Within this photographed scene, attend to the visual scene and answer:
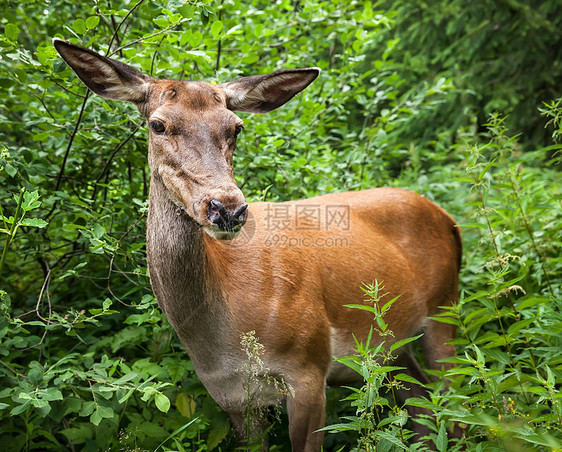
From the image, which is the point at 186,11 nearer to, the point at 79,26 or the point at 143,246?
the point at 79,26

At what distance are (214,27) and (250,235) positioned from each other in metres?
1.51

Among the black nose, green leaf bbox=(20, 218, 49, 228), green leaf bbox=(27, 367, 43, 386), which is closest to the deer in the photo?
the black nose

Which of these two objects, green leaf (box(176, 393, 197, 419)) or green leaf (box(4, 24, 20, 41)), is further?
green leaf (box(176, 393, 197, 419))

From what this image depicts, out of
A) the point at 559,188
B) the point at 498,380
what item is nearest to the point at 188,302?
the point at 498,380

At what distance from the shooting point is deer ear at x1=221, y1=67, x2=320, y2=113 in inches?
137

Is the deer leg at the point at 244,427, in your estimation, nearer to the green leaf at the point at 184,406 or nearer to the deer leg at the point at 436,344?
the green leaf at the point at 184,406

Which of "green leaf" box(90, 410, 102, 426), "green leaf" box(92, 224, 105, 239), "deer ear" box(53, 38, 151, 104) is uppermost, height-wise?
"deer ear" box(53, 38, 151, 104)

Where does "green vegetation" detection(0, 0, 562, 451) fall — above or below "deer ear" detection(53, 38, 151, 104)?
below

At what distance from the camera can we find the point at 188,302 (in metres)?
3.13

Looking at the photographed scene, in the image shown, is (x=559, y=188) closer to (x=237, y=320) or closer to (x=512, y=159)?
(x=512, y=159)

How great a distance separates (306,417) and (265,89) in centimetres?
205

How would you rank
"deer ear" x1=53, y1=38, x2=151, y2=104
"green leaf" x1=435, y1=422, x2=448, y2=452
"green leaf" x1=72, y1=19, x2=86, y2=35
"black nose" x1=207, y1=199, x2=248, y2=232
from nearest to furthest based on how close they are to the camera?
1. "green leaf" x1=435, y1=422, x2=448, y2=452
2. "black nose" x1=207, y1=199, x2=248, y2=232
3. "deer ear" x1=53, y1=38, x2=151, y2=104
4. "green leaf" x1=72, y1=19, x2=86, y2=35

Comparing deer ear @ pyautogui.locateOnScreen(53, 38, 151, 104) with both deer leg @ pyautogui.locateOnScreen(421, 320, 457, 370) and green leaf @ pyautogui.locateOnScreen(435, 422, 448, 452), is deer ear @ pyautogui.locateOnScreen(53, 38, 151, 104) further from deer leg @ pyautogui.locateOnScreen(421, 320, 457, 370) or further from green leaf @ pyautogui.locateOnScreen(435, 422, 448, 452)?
deer leg @ pyautogui.locateOnScreen(421, 320, 457, 370)

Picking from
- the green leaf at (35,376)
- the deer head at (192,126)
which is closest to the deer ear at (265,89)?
the deer head at (192,126)
